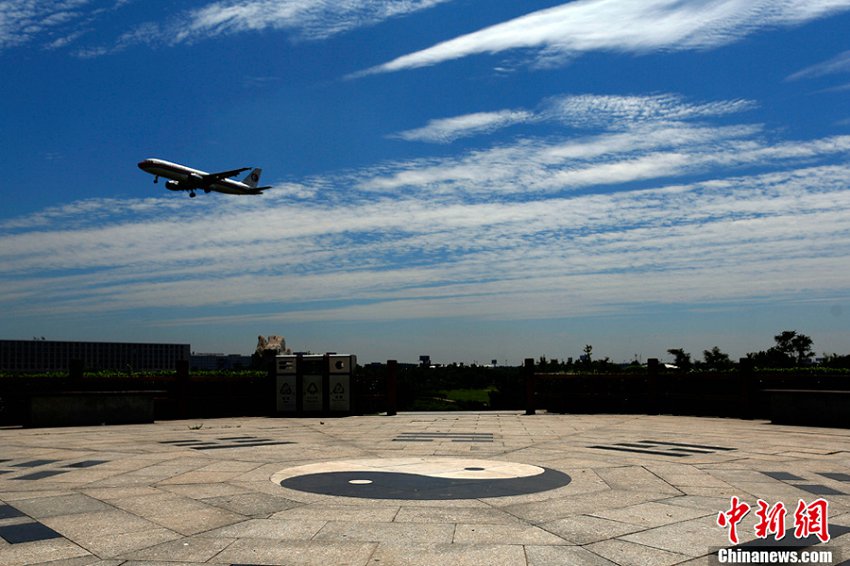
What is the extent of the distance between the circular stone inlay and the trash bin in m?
11.3

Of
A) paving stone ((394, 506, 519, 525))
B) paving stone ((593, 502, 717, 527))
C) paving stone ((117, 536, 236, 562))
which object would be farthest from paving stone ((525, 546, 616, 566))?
paving stone ((117, 536, 236, 562))

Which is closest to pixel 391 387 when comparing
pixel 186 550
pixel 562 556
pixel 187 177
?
pixel 186 550

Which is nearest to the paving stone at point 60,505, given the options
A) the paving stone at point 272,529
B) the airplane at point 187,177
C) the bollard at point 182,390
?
the paving stone at point 272,529

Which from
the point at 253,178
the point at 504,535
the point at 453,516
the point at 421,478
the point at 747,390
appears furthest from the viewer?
the point at 253,178

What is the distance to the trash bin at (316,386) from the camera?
75.9 feet

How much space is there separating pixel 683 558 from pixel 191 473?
23.3 ft

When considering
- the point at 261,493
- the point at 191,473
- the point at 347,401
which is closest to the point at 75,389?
the point at 347,401

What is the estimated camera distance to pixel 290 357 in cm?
2352

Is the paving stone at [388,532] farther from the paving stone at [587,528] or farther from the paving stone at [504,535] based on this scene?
the paving stone at [587,528]

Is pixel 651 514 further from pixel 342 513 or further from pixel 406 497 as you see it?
pixel 342 513

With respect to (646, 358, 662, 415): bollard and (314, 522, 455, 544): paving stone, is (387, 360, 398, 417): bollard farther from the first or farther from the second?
(314, 522, 455, 544): paving stone

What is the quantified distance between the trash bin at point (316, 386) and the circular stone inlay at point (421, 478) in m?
11.3

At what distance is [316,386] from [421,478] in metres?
13.7

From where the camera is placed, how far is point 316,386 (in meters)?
23.2
